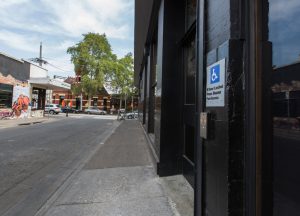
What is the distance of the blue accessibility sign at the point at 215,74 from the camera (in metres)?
3.25

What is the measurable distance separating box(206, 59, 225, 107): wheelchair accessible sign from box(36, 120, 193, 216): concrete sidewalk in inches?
74.9

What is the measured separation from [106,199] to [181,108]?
8.27ft

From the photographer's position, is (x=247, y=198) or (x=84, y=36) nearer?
(x=247, y=198)

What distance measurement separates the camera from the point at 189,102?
6609 millimetres

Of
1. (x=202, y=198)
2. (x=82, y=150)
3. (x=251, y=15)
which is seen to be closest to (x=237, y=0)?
(x=251, y=15)

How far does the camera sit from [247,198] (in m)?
2.88

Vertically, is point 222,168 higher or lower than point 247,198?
higher

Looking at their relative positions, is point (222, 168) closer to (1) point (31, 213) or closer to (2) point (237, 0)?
(2) point (237, 0)

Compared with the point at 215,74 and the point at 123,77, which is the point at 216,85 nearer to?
the point at 215,74

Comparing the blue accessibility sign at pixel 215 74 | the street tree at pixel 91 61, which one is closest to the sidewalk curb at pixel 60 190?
the blue accessibility sign at pixel 215 74

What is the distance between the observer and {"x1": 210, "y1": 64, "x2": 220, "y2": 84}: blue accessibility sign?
10.6 feet

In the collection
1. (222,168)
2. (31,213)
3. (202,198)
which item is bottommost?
(31,213)

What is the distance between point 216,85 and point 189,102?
10.9ft

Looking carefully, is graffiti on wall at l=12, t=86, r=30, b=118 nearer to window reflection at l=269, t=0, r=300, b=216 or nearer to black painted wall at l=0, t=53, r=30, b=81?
black painted wall at l=0, t=53, r=30, b=81
